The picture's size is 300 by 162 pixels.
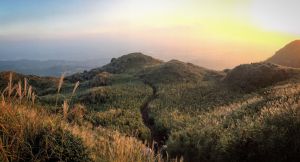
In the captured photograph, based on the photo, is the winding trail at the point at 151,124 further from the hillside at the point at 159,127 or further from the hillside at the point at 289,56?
the hillside at the point at 289,56

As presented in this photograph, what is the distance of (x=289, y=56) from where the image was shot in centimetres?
7994

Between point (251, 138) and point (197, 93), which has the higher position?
point (251, 138)

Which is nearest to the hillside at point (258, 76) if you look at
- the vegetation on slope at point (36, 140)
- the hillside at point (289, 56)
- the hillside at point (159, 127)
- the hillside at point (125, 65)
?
the hillside at point (159, 127)

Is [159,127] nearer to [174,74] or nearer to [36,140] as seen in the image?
[36,140]

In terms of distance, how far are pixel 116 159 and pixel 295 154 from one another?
509 cm

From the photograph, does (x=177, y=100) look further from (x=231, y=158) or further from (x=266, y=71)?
(x=231, y=158)

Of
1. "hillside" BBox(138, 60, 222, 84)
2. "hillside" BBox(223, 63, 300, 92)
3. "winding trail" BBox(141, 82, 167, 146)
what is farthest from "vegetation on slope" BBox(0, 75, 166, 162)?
"hillside" BBox(138, 60, 222, 84)

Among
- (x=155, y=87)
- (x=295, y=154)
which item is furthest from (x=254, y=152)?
(x=155, y=87)

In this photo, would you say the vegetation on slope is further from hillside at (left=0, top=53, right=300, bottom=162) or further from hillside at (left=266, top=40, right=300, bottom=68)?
hillside at (left=266, top=40, right=300, bottom=68)

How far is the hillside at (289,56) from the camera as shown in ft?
250

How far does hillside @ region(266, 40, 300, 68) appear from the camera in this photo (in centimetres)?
7612

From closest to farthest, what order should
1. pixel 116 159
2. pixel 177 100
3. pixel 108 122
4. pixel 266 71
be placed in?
pixel 116 159 < pixel 108 122 < pixel 177 100 < pixel 266 71

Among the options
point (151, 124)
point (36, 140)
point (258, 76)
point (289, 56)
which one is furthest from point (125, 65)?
point (36, 140)

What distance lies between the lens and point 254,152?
11609 millimetres
